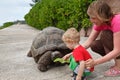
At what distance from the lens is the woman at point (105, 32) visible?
443 centimetres

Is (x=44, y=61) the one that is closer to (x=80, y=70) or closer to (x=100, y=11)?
(x=80, y=70)

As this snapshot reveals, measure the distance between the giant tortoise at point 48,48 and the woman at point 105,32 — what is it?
1.52 feet

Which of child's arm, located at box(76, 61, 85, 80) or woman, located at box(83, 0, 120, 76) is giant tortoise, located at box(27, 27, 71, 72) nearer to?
woman, located at box(83, 0, 120, 76)

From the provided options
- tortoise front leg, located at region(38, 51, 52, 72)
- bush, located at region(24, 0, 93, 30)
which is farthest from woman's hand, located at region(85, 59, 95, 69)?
bush, located at region(24, 0, 93, 30)

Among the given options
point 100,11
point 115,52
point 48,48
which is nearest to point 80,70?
point 115,52

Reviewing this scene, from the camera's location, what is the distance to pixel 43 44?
5.50m

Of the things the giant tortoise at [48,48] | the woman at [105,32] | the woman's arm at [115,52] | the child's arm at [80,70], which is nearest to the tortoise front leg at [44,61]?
the giant tortoise at [48,48]

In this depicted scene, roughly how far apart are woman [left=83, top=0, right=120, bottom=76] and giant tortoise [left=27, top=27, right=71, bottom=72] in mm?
462

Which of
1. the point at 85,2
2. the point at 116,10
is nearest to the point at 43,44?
the point at 116,10

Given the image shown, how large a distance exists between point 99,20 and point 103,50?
2.52ft

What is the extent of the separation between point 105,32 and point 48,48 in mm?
943

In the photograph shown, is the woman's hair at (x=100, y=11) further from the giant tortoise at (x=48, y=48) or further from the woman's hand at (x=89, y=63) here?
the giant tortoise at (x=48, y=48)

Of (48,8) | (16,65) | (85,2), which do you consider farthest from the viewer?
(48,8)

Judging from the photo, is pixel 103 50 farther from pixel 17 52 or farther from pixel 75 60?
pixel 17 52
